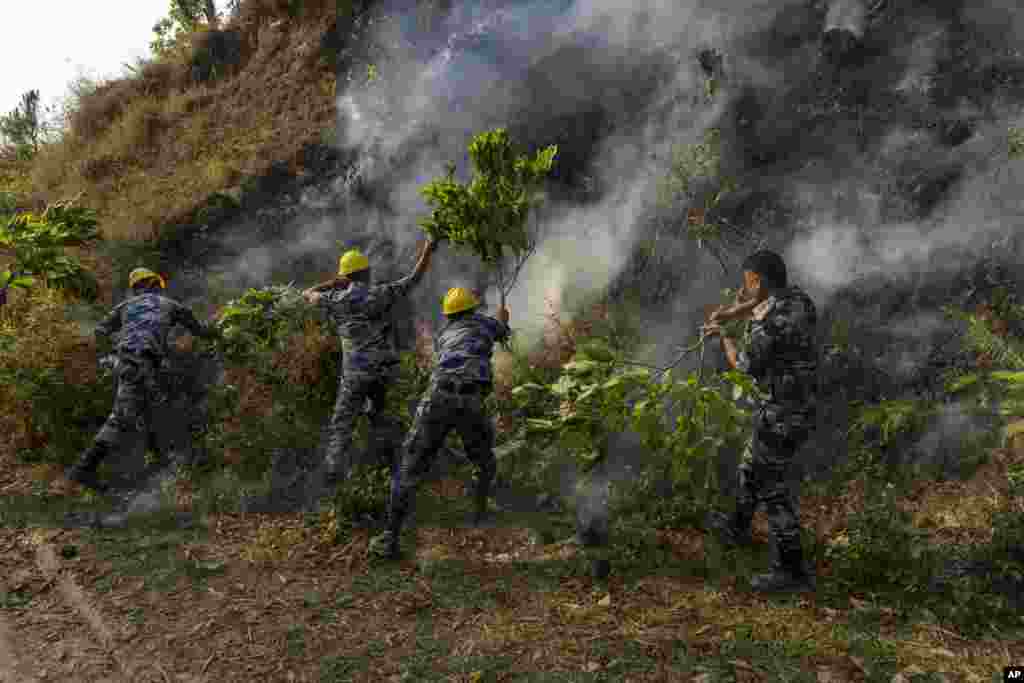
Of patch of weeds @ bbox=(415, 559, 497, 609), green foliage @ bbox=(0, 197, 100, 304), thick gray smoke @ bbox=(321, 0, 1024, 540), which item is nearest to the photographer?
patch of weeds @ bbox=(415, 559, 497, 609)

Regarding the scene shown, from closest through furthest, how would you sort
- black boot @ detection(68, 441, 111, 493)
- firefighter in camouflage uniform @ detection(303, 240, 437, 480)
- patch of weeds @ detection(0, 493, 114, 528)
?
patch of weeds @ detection(0, 493, 114, 528)
firefighter in camouflage uniform @ detection(303, 240, 437, 480)
black boot @ detection(68, 441, 111, 493)

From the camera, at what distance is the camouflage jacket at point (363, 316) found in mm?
5934

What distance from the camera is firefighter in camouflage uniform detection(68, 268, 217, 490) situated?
6102 mm

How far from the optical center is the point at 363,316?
5945 mm

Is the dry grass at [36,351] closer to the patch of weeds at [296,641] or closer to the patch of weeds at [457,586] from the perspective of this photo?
the patch of weeds at [296,641]

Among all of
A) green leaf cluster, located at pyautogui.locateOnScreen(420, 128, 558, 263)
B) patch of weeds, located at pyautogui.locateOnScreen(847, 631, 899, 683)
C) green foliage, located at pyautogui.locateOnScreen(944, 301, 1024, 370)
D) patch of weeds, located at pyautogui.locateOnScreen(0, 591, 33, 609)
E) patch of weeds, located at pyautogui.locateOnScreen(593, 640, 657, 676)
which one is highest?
green foliage, located at pyautogui.locateOnScreen(944, 301, 1024, 370)

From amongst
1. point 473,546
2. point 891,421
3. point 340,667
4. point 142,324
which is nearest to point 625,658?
point 340,667

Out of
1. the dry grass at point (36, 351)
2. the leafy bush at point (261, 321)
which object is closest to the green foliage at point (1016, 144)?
the leafy bush at point (261, 321)

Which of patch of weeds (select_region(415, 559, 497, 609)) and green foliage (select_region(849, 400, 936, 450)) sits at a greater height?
green foliage (select_region(849, 400, 936, 450))

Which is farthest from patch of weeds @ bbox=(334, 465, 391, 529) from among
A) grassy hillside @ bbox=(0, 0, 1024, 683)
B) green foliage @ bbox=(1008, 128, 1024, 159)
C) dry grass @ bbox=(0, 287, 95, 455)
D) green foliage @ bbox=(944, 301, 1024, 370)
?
green foliage @ bbox=(1008, 128, 1024, 159)

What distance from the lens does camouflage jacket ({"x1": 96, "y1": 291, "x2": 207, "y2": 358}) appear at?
Answer: 6422 millimetres

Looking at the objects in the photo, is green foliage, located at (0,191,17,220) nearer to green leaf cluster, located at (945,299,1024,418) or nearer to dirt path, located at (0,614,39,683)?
dirt path, located at (0,614,39,683)

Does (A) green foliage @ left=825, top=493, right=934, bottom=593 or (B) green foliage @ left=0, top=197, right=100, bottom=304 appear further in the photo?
(B) green foliage @ left=0, top=197, right=100, bottom=304

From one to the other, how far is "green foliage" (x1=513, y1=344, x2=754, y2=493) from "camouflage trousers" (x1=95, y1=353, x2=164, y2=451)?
4069 millimetres
